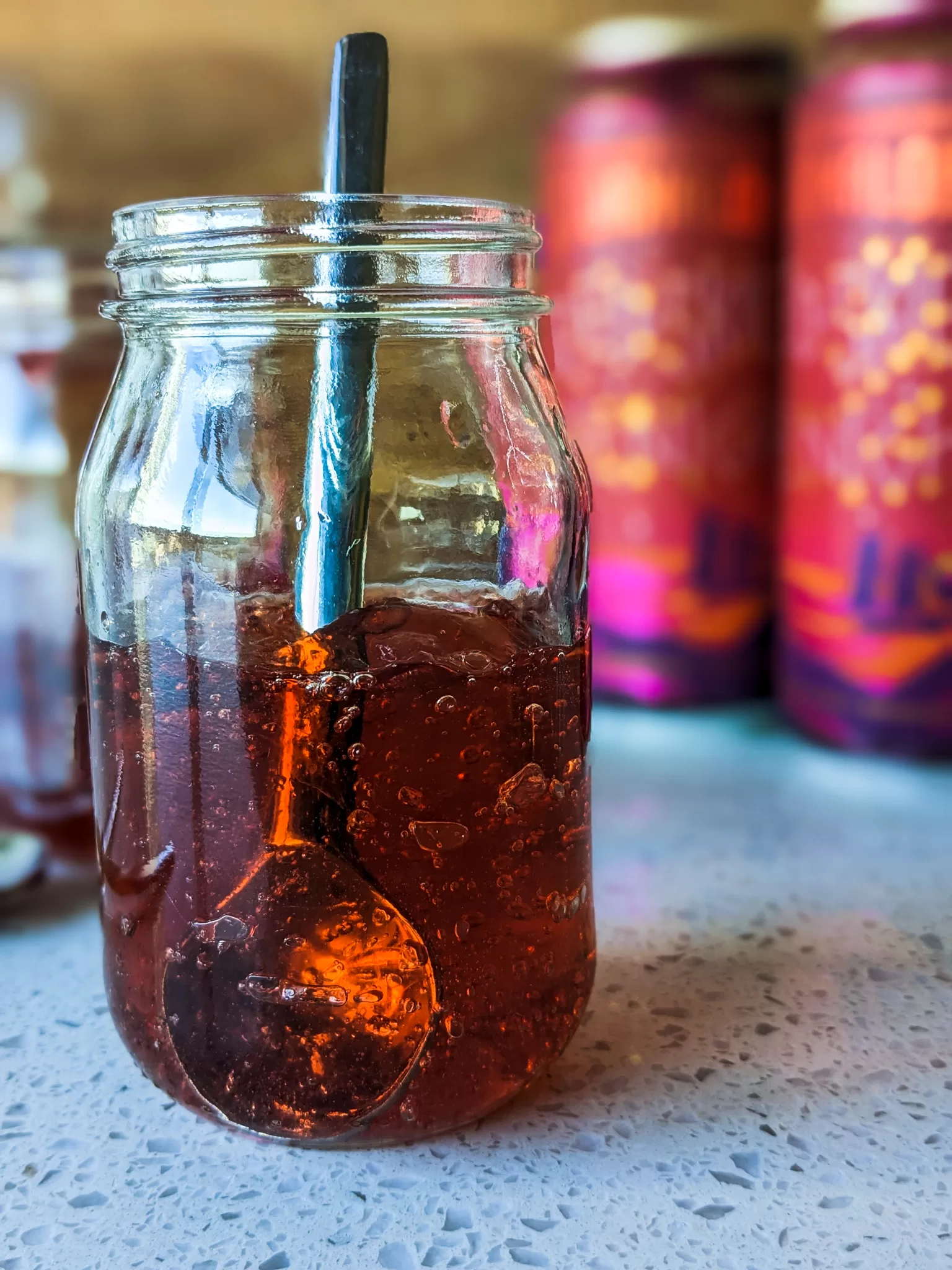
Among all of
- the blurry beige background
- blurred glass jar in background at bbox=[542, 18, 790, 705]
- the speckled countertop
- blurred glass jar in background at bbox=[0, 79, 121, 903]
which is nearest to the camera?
the speckled countertop

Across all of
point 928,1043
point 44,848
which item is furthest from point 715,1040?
point 44,848

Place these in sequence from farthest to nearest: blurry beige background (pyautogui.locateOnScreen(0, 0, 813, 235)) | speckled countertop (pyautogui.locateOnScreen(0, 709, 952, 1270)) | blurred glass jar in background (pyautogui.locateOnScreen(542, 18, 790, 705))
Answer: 1. blurry beige background (pyautogui.locateOnScreen(0, 0, 813, 235))
2. blurred glass jar in background (pyautogui.locateOnScreen(542, 18, 790, 705))
3. speckled countertop (pyautogui.locateOnScreen(0, 709, 952, 1270))

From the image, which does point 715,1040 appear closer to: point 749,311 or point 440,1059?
point 440,1059

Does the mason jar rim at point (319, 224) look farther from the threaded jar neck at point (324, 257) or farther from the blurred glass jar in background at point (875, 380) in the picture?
the blurred glass jar in background at point (875, 380)

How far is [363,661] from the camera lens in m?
0.38

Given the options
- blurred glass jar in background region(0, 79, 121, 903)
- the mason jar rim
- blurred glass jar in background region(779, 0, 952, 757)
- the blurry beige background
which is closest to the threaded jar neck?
the mason jar rim

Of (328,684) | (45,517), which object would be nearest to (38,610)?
(45,517)

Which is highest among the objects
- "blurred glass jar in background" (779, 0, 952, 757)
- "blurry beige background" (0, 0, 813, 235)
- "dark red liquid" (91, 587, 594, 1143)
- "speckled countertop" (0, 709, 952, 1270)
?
"blurry beige background" (0, 0, 813, 235)

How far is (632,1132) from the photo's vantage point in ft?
1.31

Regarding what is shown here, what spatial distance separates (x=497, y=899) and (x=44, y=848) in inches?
10.9

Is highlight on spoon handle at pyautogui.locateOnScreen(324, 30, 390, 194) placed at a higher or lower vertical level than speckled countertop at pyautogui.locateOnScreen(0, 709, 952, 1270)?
higher

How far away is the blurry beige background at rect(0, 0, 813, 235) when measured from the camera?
3.00ft

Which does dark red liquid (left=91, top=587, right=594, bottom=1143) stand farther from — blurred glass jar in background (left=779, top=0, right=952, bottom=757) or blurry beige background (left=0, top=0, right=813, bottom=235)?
blurry beige background (left=0, top=0, right=813, bottom=235)

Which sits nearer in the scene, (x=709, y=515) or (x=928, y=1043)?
(x=928, y=1043)
